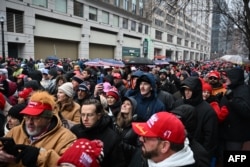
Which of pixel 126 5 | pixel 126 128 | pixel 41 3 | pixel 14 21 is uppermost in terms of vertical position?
pixel 126 5

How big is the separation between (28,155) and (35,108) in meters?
0.63

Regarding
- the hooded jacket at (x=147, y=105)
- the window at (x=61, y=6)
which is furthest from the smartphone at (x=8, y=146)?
the window at (x=61, y=6)

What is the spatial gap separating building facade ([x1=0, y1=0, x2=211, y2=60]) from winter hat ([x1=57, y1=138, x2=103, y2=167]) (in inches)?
384

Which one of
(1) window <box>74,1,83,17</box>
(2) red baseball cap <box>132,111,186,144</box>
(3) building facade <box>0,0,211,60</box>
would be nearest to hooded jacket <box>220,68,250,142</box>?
(2) red baseball cap <box>132,111,186,144</box>

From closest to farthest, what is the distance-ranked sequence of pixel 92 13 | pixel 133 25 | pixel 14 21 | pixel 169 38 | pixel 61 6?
pixel 14 21
pixel 61 6
pixel 92 13
pixel 133 25
pixel 169 38

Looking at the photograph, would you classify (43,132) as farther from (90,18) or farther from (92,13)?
(92,13)

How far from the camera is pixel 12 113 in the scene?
361 centimetres

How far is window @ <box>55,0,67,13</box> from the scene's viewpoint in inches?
1146

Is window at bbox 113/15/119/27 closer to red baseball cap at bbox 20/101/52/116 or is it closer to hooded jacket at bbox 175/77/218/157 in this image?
hooded jacket at bbox 175/77/218/157

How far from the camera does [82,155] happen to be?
7.14 feet

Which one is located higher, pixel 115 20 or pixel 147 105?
pixel 115 20

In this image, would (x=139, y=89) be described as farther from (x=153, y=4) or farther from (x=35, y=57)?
(x=35, y=57)

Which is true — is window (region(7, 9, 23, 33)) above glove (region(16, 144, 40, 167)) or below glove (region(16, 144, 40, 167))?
above

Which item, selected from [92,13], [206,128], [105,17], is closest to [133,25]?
[105,17]
